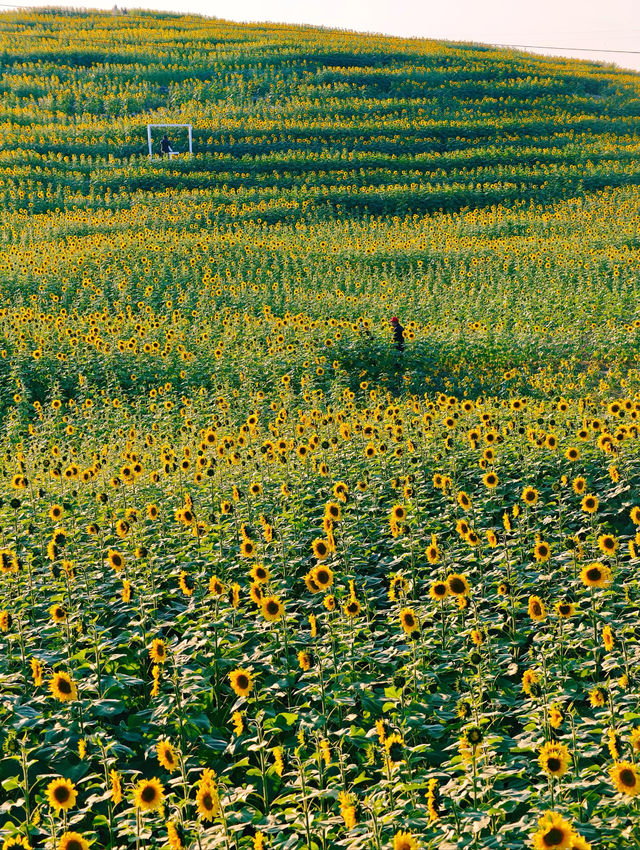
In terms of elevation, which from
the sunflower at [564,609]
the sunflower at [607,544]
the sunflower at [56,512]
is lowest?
the sunflower at [56,512]

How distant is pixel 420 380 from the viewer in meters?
12.6

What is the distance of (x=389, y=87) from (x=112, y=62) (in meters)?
16.3

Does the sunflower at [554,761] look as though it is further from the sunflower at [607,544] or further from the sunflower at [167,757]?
the sunflower at [607,544]

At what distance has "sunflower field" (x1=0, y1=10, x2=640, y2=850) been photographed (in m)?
3.62

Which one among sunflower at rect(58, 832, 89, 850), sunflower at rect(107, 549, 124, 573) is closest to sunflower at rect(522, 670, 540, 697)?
sunflower at rect(58, 832, 89, 850)

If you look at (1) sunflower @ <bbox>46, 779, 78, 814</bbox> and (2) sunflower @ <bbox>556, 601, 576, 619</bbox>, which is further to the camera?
(2) sunflower @ <bbox>556, 601, 576, 619</bbox>

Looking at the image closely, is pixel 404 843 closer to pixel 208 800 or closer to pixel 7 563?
pixel 208 800

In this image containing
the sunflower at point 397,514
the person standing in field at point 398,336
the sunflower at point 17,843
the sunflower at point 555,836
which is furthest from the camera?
the person standing in field at point 398,336

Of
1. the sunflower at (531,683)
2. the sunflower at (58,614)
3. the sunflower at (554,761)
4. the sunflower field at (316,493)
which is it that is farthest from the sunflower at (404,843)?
the sunflower at (58,614)

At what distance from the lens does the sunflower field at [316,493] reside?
3615mm

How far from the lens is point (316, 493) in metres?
6.96

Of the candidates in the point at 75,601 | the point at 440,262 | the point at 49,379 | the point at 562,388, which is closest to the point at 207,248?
the point at 440,262

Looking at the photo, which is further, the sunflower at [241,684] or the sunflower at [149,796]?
the sunflower at [241,684]

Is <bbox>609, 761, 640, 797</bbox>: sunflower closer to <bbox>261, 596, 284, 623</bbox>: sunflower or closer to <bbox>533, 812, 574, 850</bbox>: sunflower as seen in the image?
<bbox>533, 812, 574, 850</bbox>: sunflower
